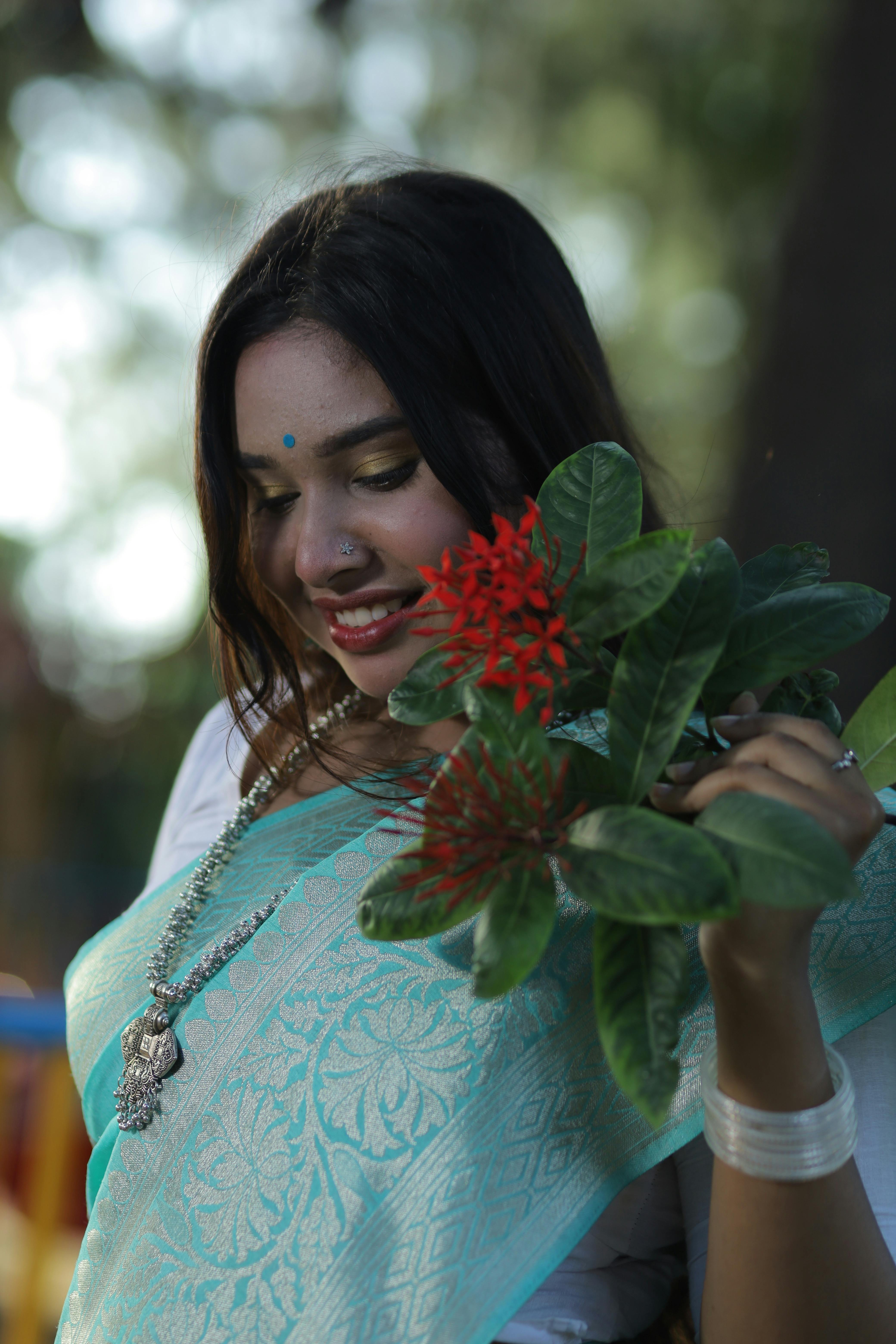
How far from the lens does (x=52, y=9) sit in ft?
17.4

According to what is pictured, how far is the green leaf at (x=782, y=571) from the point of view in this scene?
2.15ft

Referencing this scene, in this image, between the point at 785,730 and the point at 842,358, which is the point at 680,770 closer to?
the point at 785,730

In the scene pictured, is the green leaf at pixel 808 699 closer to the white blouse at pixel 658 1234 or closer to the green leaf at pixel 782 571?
the green leaf at pixel 782 571

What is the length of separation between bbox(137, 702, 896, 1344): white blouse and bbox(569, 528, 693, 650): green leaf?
1.66 feet

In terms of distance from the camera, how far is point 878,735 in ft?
2.13

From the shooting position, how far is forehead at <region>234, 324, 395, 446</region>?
963 mm

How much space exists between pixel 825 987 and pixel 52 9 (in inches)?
249

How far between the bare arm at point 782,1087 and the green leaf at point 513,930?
0.36ft

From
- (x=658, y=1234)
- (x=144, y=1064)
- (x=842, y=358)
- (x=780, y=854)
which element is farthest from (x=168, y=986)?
(x=842, y=358)

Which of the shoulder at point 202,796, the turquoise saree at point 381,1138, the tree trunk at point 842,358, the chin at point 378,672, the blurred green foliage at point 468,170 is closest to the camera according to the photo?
the turquoise saree at point 381,1138

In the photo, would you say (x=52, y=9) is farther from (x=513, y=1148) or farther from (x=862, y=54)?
(x=513, y=1148)

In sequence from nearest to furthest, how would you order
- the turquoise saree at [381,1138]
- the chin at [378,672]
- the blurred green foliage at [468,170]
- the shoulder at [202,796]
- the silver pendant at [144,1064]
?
the turquoise saree at [381,1138] < the silver pendant at [144,1064] < the chin at [378,672] < the shoulder at [202,796] < the blurred green foliage at [468,170]

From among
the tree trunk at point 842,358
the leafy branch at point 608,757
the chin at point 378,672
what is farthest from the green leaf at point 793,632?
the tree trunk at point 842,358

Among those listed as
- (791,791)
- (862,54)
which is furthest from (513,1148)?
(862,54)
